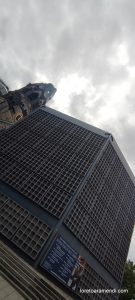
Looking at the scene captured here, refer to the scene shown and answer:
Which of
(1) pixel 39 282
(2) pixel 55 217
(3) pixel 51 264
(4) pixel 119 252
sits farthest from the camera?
(4) pixel 119 252

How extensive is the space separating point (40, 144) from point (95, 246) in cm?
1103

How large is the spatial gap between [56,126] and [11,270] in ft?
63.1

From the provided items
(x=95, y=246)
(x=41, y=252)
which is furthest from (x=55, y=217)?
(x=95, y=246)

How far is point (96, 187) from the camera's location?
2403 centimetres

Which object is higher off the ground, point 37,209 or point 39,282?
point 37,209

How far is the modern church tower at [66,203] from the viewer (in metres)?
17.6

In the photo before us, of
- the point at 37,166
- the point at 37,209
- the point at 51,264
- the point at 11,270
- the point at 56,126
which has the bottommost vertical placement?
the point at 11,270

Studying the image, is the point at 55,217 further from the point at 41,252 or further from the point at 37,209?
the point at 41,252

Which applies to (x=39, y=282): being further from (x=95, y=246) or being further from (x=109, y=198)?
(x=109, y=198)

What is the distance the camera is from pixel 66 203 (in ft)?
66.9

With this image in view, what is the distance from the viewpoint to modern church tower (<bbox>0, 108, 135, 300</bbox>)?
692 inches

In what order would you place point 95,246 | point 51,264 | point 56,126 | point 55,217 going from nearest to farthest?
point 51,264 → point 55,217 → point 95,246 → point 56,126

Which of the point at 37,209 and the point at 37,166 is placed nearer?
the point at 37,209

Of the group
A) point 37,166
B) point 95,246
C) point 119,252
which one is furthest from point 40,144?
Result: point 119,252
